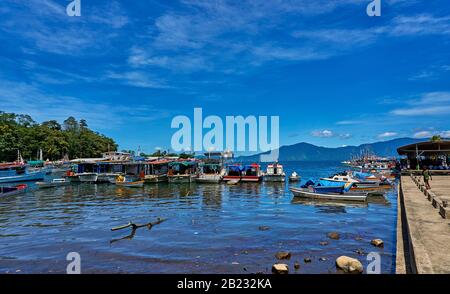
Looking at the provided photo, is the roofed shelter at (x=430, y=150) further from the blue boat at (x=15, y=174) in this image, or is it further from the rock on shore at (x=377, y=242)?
the blue boat at (x=15, y=174)

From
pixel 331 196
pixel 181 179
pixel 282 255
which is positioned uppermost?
pixel 181 179

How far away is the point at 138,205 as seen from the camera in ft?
103

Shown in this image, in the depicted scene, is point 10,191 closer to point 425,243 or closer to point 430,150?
point 425,243

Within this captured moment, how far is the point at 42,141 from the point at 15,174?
168 feet

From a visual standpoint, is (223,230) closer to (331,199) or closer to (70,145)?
(331,199)

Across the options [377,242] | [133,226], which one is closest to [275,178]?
[133,226]

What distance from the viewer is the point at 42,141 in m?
108

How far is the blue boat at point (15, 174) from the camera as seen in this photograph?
58.8 meters

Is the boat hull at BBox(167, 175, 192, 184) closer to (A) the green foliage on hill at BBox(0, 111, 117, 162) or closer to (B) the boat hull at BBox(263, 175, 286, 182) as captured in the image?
(B) the boat hull at BBox(263, 175, 286, 182)

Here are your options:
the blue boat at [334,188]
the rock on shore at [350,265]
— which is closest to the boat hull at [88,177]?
the blue boat at [334,188]

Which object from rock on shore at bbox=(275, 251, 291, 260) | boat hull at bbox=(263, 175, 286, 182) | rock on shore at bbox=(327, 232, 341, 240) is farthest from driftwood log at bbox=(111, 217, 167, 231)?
boat hull at bbox=(263, 175, 286, 182)

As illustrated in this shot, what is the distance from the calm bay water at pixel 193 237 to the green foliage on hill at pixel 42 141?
251 ft
